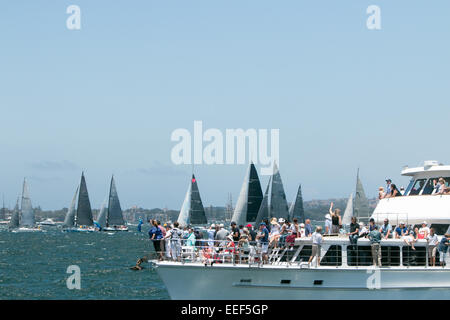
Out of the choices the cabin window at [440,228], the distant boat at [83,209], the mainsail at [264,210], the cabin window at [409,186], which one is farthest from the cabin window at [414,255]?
the distant boat at [83,209]

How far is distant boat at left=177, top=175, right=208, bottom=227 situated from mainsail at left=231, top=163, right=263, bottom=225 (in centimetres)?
1610

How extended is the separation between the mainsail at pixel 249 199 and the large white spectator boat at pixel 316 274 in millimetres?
35581

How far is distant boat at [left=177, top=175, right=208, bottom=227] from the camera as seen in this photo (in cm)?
7719

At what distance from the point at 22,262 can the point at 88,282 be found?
1671 centimetres

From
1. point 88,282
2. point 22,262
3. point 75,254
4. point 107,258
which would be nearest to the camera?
point 88,282

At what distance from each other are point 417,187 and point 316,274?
628cm

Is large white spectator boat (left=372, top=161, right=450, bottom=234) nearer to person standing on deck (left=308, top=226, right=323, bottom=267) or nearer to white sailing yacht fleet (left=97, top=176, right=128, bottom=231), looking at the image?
person standing on deck (left=308, top=226, right=323, bottom=267)

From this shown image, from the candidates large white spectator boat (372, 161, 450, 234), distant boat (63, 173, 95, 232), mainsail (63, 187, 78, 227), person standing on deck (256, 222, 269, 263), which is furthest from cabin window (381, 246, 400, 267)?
mainsail (63, 187, 78, 227)

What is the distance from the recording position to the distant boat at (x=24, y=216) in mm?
131825

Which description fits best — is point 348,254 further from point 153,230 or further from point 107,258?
point 107,258

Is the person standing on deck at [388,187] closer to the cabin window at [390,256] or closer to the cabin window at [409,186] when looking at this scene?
the cabin window at [409,186]
